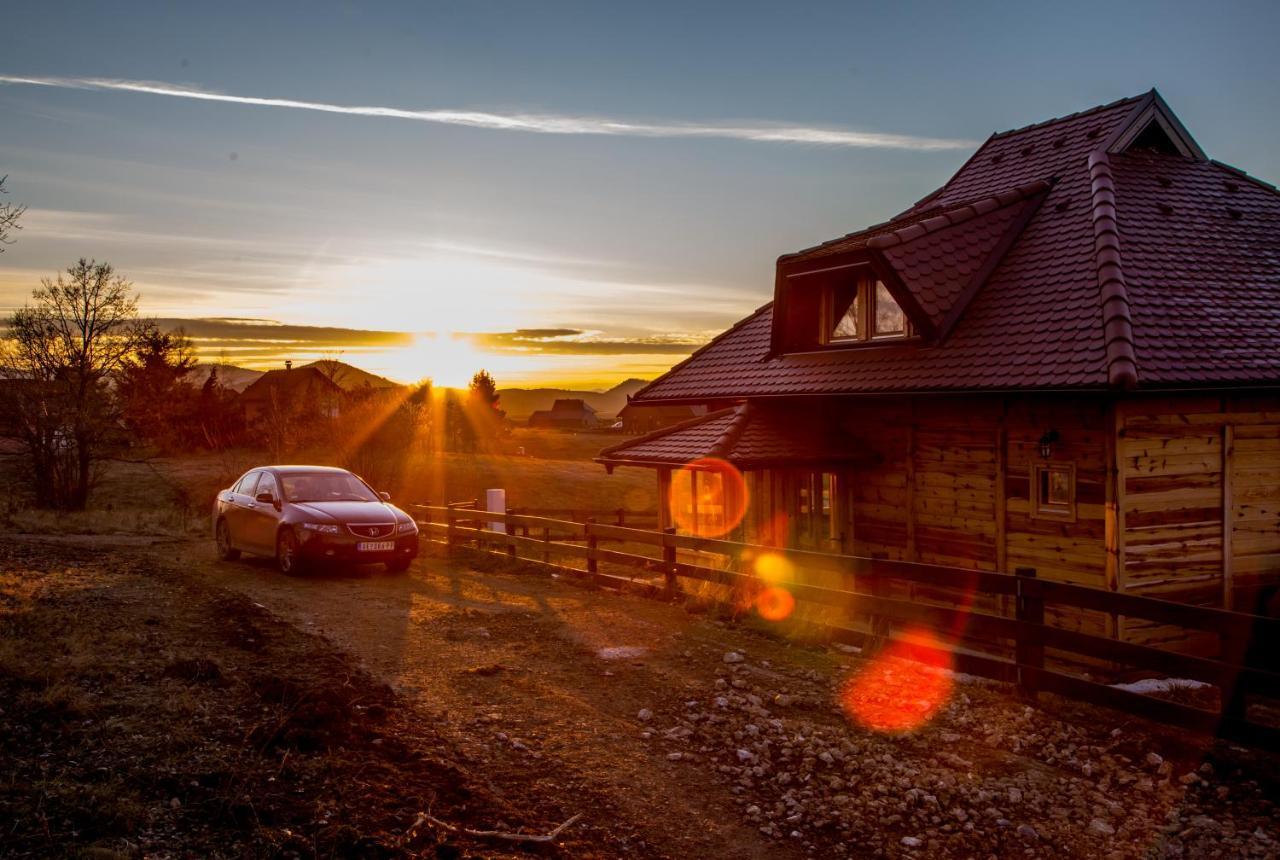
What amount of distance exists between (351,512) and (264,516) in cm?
167

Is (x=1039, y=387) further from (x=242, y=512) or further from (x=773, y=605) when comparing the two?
(x=242, y=512)

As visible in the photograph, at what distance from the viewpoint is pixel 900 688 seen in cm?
834

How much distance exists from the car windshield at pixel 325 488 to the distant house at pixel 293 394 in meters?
19.6

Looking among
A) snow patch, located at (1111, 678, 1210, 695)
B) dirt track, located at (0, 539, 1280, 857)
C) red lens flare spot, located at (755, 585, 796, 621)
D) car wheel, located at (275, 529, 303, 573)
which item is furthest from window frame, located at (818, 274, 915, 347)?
car wheel, located at (275, 529, 303, 573)

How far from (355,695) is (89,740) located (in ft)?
6.34

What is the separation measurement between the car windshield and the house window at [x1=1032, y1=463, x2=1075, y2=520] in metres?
10.7

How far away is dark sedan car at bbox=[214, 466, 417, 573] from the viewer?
46.0ft

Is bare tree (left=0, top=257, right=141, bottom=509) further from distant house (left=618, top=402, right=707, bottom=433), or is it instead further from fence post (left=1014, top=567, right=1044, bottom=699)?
distant house (left=618, top=402, right=707, bottom=433)

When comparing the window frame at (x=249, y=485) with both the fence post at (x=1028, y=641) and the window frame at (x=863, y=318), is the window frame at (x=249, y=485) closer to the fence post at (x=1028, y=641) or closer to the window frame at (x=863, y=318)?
the window frame at (x=863, y=318)

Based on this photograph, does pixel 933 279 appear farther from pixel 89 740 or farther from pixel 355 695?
pixel 89 740

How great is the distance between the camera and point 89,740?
571 cm

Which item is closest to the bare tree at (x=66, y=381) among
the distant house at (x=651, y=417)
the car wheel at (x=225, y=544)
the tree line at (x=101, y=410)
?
the tree line at (x=101, y=410)

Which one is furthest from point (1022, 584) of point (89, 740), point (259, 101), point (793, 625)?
point (259, 101)

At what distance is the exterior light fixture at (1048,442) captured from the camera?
11594 mm
